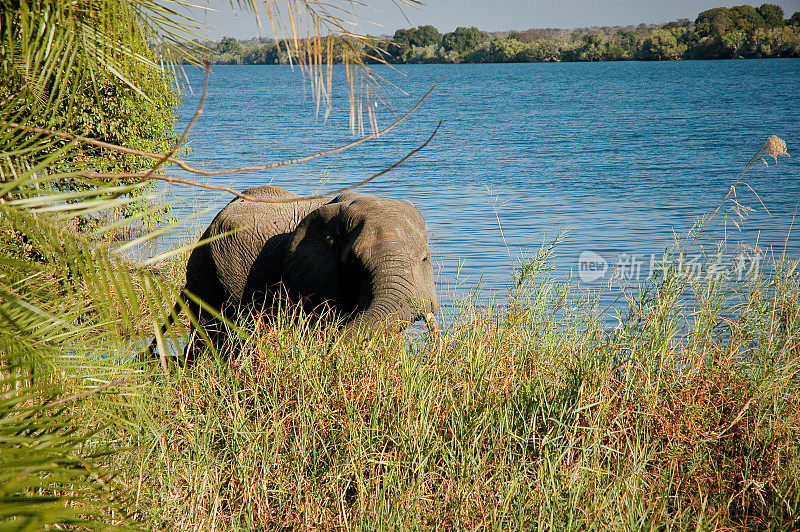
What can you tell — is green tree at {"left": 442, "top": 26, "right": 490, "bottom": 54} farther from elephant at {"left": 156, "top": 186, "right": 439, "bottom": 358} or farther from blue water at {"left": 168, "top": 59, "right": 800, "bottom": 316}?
elephant at {"left": 156, "top": 186, "right": 439, "bottom": 358}

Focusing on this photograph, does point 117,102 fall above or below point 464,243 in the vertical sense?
above

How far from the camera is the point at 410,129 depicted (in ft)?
160

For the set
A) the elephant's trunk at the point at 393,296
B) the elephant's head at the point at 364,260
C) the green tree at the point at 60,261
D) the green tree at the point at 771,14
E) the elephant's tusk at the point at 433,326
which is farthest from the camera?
the green tree at the point at 771,14

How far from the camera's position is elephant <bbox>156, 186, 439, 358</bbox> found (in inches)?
201

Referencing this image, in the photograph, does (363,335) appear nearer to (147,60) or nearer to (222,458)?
(222,458)

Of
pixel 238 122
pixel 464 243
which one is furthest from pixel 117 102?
pixel 238 122

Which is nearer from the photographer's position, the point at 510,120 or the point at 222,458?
the point at 222,458

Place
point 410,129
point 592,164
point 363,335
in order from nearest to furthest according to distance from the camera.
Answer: point 363,335
point 592,164
point 410,129

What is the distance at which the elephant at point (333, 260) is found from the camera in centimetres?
510

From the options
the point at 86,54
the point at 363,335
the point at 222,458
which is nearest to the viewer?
the point at 86,54

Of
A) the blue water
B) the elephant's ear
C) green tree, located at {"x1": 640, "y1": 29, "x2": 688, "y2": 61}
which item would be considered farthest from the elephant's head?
green tree, located at {"x1": 640, "y1": 29, "x2": 688, "y2": 61}

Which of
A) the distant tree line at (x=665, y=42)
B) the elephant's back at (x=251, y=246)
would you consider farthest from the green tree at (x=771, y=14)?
the elephant's back at (x=251, y=246)

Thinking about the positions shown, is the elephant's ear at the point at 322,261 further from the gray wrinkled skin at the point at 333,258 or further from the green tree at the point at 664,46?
the green tree at the point at 664,46

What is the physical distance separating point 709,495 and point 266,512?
6.19 ft
